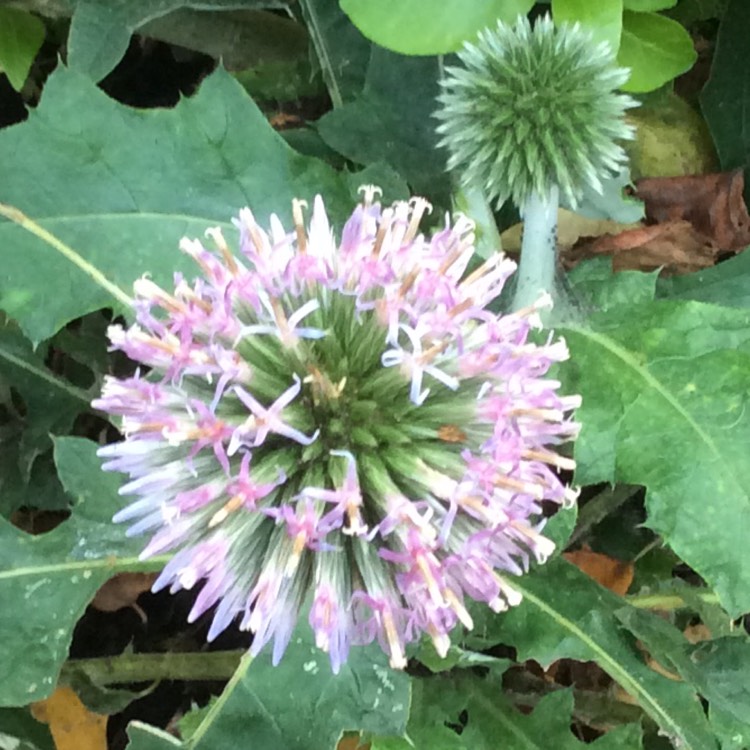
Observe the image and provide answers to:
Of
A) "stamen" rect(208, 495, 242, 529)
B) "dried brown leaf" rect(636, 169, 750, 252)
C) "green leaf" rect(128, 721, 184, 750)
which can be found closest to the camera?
"stamen" rect(208, 495, 242, 529)

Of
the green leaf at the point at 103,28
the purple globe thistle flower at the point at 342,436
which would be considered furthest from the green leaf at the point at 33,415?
the purple globe thistle flower at the point at 342,436

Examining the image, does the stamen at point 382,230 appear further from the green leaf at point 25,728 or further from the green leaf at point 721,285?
the green leaf at point 25,728

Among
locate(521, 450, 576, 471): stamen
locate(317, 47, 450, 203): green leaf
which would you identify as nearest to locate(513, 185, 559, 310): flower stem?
locate(317, 47, 450, 203): green leaf

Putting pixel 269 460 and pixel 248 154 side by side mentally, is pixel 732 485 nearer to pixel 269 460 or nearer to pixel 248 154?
pixel 269 460

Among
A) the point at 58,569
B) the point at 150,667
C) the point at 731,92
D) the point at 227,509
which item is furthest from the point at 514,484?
the point at 731,92

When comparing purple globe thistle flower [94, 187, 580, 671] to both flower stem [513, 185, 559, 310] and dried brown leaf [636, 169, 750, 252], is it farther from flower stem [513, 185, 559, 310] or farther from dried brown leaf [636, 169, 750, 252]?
dried brown leaf [636, 169, 750, 252]

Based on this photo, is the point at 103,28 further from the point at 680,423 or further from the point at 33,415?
the point at 680,423

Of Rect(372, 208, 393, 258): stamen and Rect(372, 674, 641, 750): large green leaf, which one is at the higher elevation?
Rect(372, 208, 393, 258): stamen
